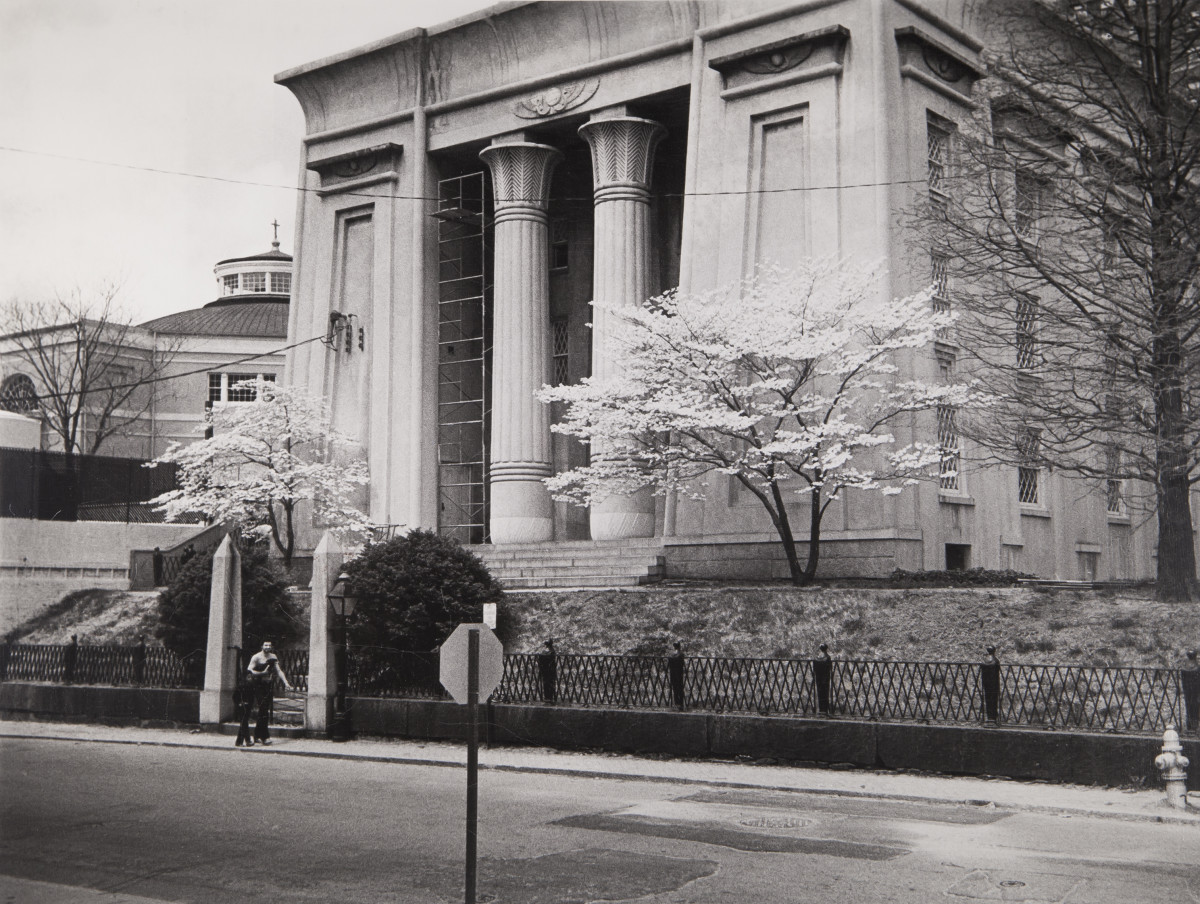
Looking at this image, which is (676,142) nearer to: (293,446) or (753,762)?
(293,446)

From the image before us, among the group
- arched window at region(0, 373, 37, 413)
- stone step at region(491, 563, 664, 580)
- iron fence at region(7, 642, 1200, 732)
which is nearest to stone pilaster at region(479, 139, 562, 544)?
stone step at region(491, 563, 664, 580)

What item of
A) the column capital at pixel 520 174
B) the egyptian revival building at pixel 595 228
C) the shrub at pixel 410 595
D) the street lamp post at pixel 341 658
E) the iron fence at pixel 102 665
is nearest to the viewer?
the street lamp post at pixel 341 658

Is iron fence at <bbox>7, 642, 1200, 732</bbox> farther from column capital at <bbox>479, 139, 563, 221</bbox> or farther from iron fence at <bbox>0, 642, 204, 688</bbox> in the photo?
column capital at <bbox>479, 139, 563, 221</bbox>

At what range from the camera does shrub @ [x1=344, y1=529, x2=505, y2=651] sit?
21.5m

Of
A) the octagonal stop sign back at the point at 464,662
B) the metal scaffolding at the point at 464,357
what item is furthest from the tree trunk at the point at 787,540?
the octagonal stop sign back at the point at 464,662

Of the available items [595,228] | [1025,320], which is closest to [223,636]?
[1025,320]

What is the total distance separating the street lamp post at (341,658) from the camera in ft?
69.4

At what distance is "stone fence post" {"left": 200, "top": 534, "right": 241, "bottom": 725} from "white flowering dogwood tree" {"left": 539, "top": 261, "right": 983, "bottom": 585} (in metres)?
9.56

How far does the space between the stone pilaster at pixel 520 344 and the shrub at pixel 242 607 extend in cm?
857

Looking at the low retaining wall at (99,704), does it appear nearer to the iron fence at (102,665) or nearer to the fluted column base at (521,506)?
the iron fence at (102,665)

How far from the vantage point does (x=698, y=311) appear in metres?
28.9

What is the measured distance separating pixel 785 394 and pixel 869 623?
6.18 metres

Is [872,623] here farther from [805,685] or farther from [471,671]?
[471,671]

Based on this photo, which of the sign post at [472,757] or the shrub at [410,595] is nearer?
the sign post at [472,757]
